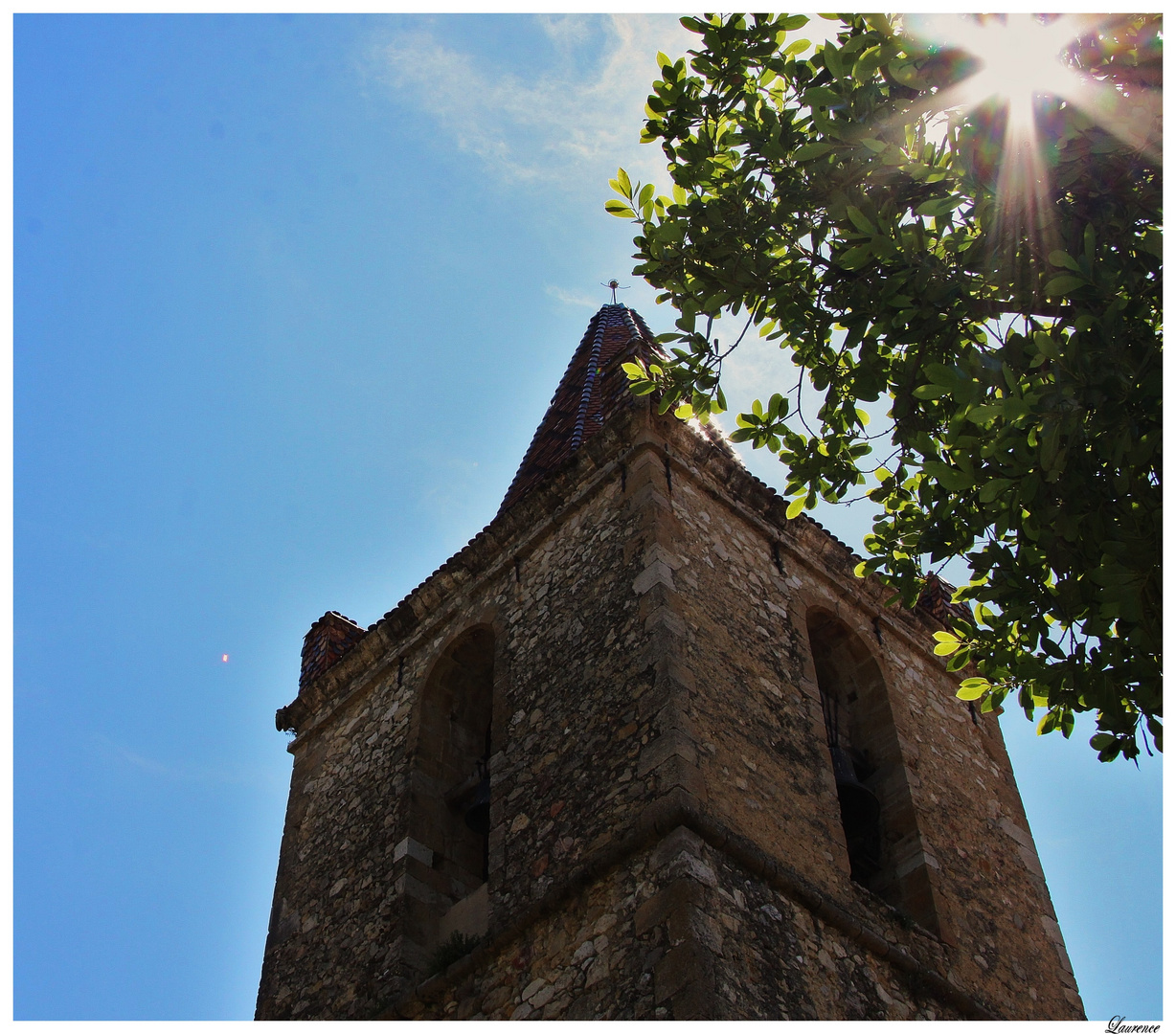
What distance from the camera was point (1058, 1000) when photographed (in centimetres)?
856

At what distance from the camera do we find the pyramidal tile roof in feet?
33.9

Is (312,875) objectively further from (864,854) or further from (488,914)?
(864,854)

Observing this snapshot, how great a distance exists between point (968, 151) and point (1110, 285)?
2.47 ft

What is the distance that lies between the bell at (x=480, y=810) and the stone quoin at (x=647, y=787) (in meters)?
0.03

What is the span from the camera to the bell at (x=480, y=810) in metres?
9.00

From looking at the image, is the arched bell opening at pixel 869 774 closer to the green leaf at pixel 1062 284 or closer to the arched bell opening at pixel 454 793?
the arched bell opening at pixel 454 793

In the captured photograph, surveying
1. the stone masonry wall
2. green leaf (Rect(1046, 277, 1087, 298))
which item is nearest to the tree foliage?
green leaf (Rect(1046, 277, 1087, 298))

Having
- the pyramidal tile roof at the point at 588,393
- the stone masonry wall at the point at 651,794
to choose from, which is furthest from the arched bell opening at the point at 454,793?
the pyramidal tile roof at the point at 588,393

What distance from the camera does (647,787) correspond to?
23.7 ft

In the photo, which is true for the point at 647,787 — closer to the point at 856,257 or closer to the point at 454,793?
the point at 454,793

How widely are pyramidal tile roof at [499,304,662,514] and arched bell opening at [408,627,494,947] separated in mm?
1331

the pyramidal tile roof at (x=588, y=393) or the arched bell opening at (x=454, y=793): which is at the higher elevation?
the pyramidal tile roof at (x=588, y=393)

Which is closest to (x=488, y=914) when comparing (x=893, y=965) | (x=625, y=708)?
(x=625, y=708)

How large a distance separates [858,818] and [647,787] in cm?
236
